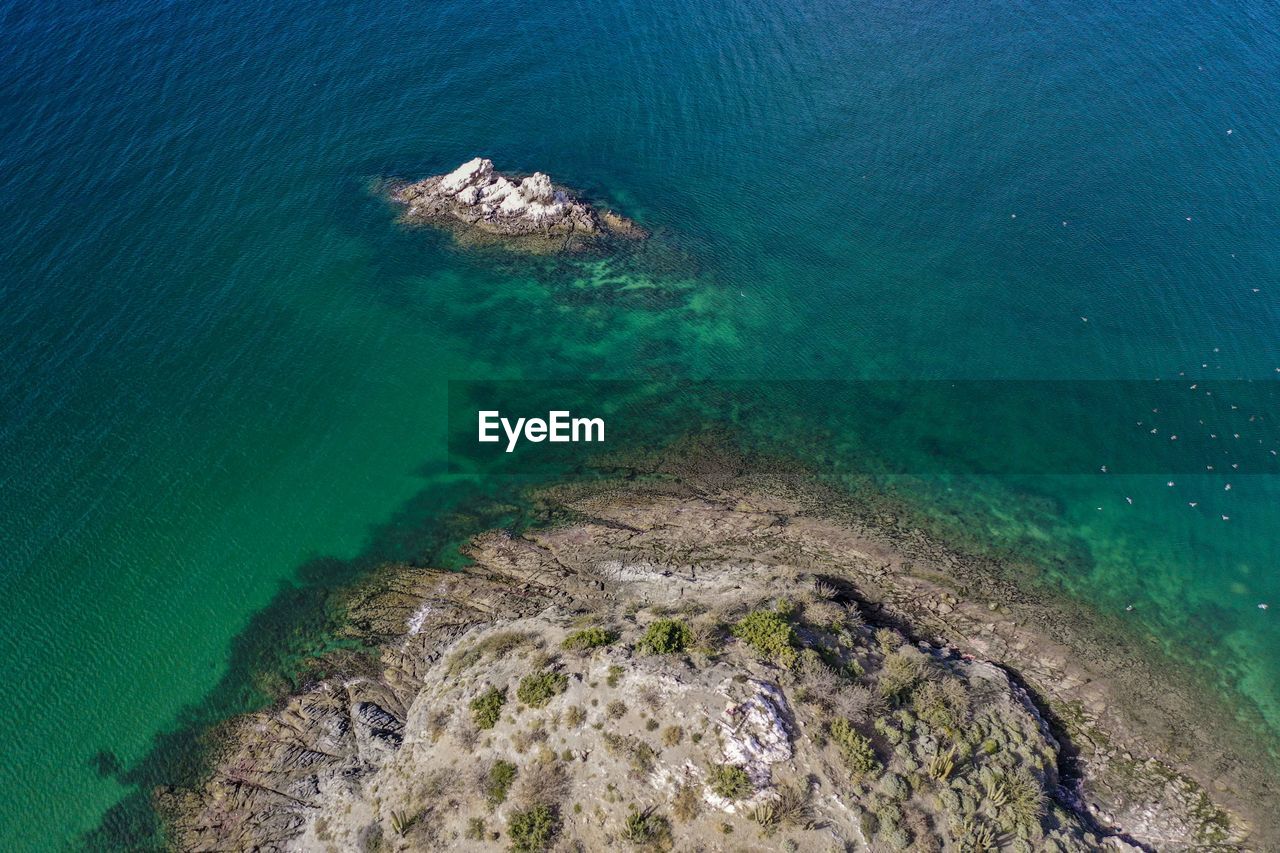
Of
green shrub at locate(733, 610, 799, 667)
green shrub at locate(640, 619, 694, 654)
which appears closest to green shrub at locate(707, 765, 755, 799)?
green shrub at locate(733, 610, 799, 667)

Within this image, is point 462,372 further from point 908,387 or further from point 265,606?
point 908,387

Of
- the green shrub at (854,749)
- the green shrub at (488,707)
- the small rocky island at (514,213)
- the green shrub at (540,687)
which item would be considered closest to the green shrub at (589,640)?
the green shrub at (540,687)

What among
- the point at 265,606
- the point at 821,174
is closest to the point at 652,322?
the point at 821,174

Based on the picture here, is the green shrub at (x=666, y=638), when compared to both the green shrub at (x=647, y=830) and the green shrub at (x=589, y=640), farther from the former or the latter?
the green shrub at (x=647, y=830)

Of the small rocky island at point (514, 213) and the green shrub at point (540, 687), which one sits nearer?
the green shrub at point (540, 687)

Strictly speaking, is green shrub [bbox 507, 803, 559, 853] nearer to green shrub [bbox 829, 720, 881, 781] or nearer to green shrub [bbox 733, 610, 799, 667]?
green shrub [bbox 733, 610, 799, 667]

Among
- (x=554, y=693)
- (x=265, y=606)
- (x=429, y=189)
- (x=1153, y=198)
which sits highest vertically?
(x=429, y=189)

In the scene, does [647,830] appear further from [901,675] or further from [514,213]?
[514,213]
